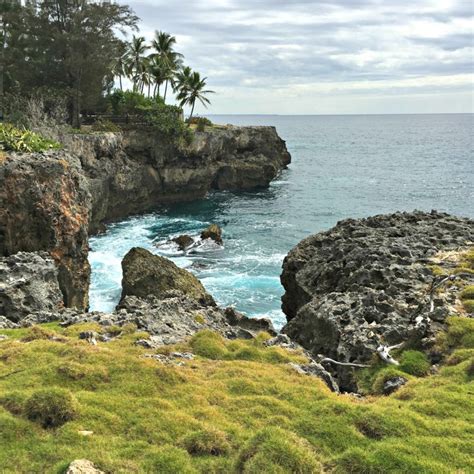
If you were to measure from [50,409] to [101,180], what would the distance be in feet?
172

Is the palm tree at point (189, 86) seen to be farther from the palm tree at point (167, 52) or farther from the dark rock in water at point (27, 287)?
the dark rock in water at point (27, 287)

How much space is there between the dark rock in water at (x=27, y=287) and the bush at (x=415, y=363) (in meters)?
14.9

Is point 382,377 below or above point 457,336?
below

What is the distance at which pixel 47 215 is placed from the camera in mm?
27719

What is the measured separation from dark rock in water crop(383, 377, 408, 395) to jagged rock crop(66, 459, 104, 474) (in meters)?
9.45

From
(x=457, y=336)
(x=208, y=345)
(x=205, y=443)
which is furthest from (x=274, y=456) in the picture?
(x=457, y=336)

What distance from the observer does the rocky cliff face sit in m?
61.7

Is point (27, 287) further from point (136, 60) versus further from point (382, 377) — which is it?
point (136, 60)

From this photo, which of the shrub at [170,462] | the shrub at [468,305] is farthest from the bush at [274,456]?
the shrub at [468,305]

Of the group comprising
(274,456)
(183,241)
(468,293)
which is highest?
(468,293)

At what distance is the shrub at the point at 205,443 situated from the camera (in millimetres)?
9930

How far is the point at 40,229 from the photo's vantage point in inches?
1088

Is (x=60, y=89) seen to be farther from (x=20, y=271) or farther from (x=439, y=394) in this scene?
(x=439, y=394)

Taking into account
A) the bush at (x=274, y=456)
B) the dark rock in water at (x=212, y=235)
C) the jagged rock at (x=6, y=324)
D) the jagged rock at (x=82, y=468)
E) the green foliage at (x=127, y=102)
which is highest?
the green foliage at (x=127, y=102)
